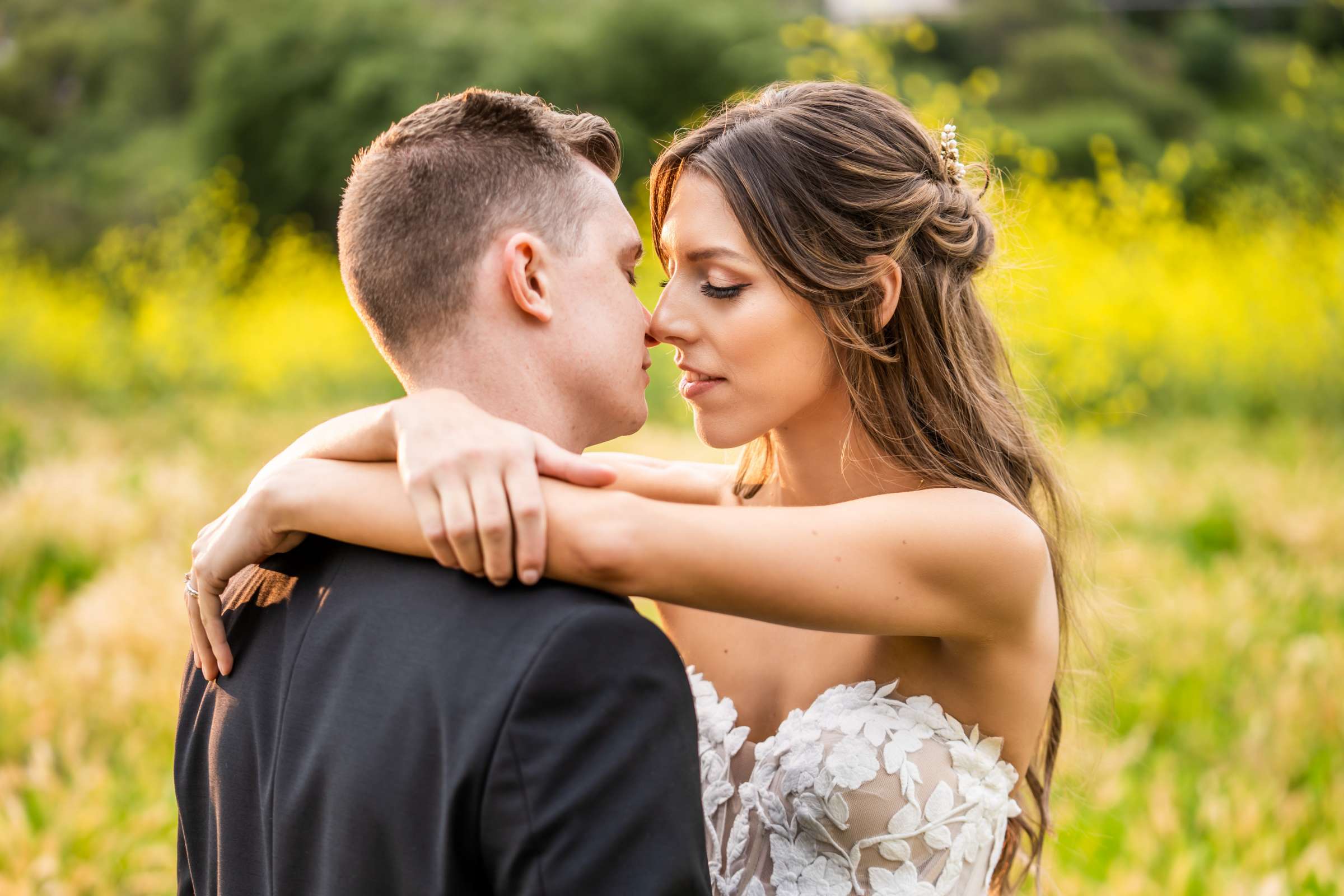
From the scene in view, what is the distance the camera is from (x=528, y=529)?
171 centimetres

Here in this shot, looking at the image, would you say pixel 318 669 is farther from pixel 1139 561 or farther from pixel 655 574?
pixel 1139 561

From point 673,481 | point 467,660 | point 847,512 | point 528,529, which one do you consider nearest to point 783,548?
point 847,512

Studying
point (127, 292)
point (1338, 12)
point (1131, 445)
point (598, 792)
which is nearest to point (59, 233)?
point (127, 292)

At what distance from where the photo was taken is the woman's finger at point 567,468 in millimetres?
1873

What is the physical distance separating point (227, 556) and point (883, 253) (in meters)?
1.61

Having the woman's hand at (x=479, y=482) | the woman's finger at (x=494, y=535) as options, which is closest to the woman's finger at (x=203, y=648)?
the woman's hand at (x=479, y=482)

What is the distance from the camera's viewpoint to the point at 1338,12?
22.1 meters

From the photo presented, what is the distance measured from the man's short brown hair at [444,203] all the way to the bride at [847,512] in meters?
0.24

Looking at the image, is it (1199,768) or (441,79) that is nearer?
(1199,768)

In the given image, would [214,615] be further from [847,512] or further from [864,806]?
[864,806]

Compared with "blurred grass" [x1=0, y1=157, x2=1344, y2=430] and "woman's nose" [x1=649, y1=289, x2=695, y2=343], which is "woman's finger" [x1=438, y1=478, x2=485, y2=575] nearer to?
"woman's nose" [x1=649, y1=289, x2=695, y2=343]

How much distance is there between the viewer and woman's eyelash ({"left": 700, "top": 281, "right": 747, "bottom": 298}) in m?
2.60

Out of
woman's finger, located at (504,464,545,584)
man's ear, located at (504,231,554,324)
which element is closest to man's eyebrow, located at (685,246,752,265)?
man's ear, located at (504,231,554,324)

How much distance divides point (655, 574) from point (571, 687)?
34 cm
